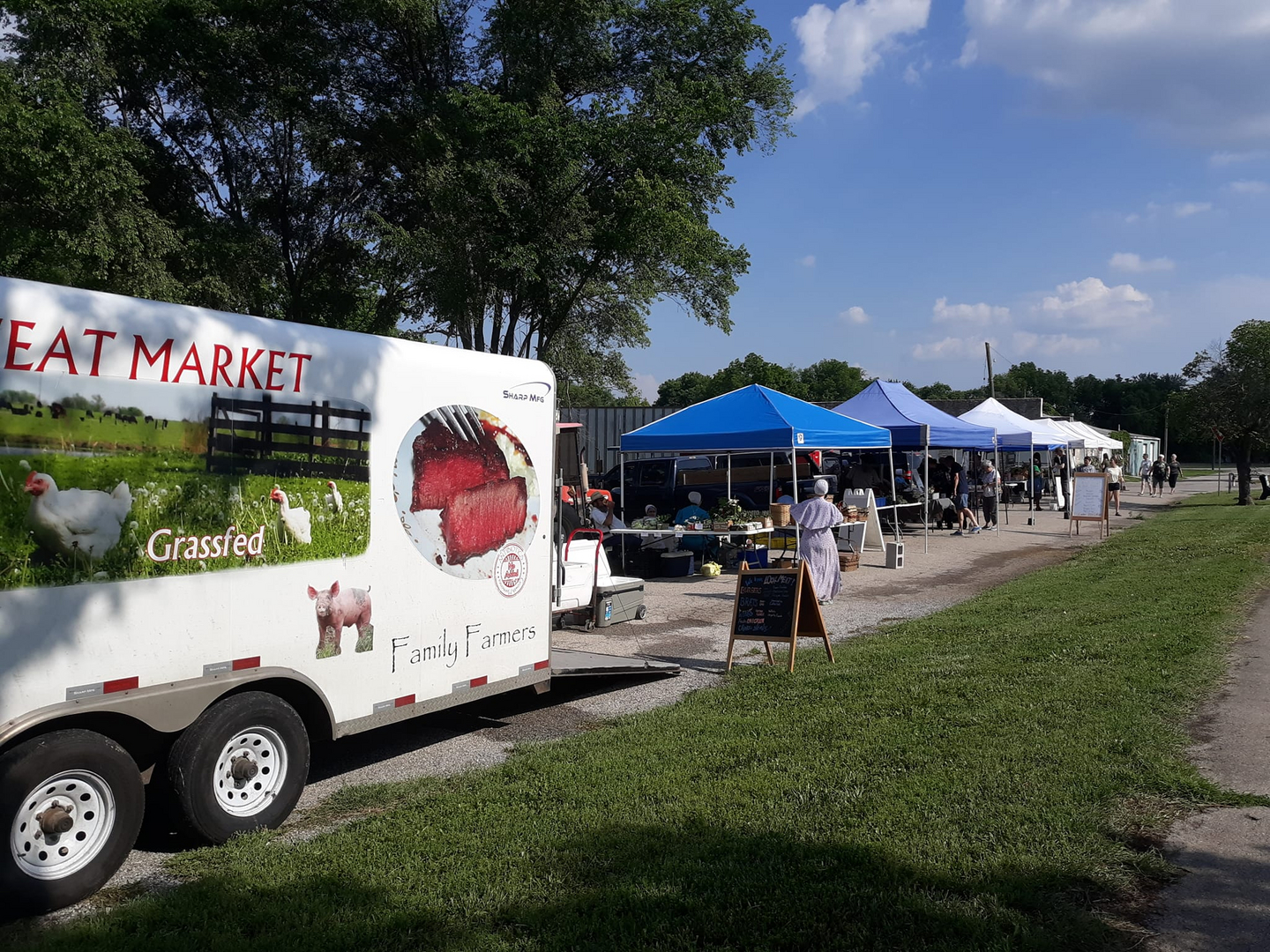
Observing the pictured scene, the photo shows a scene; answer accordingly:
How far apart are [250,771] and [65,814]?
952mm

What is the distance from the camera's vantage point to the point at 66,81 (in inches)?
728

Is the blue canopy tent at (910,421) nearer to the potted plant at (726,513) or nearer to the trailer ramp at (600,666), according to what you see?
the potted plant at (726,513)

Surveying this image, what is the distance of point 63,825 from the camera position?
4.26m

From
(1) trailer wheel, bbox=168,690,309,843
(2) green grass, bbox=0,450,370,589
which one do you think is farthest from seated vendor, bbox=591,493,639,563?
(1) trailer wheel, bbox=168,690,309,843

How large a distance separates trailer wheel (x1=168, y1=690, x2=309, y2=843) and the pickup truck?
15.3 meters

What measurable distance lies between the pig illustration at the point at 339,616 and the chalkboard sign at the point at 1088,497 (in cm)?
1951

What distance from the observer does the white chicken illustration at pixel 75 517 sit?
421cm

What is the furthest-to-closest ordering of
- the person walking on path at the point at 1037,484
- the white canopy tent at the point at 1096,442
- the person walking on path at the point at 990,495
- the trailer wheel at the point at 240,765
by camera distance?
1. the white canopy tent at the point at 1096,442
2. the person walking on path at the point at 1037,484
3. the person walking on path at the point at 990,495
4. the trailer wheel at the point at 240,765

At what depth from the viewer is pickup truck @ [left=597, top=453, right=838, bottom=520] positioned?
20.8 m

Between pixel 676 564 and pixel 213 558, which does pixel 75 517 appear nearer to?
pixel 213 558

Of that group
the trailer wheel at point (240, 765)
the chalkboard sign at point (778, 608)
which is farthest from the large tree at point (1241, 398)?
the trailer wheel at point (240, 765)

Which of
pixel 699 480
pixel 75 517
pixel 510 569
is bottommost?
pixel 510 569

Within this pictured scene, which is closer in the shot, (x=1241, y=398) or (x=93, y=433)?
(x=93, y=433)

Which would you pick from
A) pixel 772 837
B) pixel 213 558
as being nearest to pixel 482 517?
pixel 213 558
